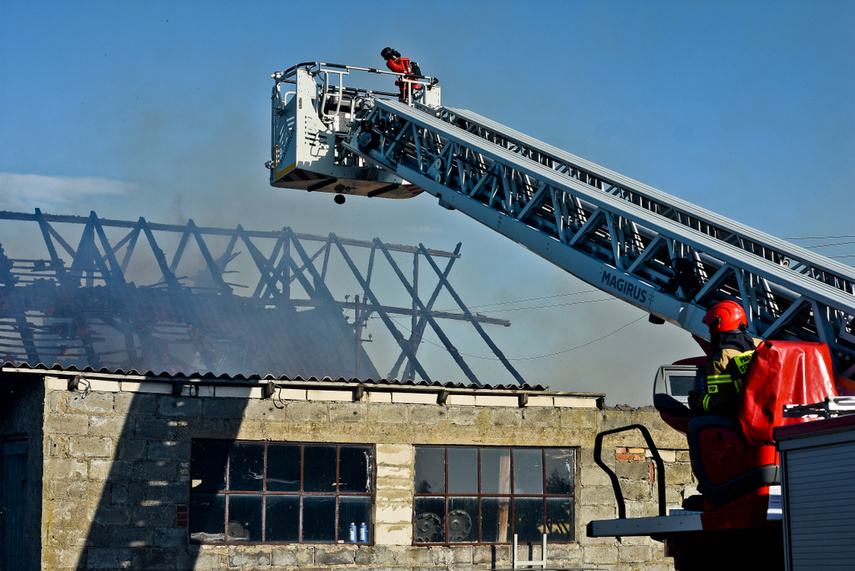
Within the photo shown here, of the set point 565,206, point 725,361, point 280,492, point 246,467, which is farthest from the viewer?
point 280,492

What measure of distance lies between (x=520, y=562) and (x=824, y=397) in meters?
9.40

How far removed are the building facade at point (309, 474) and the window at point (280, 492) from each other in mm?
20

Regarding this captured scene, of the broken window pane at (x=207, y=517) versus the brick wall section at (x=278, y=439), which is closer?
the brick wall section at (x=278, y=439)

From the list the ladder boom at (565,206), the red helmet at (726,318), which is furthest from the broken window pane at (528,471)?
the red helmet at (726,318)

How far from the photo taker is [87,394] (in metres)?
13.8

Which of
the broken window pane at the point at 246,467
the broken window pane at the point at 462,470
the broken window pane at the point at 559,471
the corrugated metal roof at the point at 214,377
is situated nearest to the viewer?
the corrugated metal roof at the point at 214,377

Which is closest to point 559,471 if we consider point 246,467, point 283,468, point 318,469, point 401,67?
point 318,469

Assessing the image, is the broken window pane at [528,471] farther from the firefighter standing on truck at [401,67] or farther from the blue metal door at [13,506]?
the blue metal door at [13,506]

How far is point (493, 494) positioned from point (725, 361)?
8.96 metres

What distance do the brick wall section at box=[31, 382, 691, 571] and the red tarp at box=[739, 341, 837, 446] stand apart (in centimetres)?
879

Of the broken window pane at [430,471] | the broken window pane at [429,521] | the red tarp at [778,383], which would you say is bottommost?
the broken window pane at [429,521]

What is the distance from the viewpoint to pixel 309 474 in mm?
14906

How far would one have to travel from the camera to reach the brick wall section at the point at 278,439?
13594mm

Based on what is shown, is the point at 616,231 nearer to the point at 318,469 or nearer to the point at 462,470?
the point at 462,470
